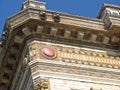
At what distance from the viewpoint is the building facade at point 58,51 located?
15312 mm

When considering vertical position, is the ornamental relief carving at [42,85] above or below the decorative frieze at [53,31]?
below

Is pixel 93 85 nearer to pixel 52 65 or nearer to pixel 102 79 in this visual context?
pixel 102 79

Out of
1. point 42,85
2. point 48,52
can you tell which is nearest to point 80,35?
point 48,52

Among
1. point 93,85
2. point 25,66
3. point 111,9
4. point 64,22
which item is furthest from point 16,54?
point 111,9

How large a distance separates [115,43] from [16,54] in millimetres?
3991

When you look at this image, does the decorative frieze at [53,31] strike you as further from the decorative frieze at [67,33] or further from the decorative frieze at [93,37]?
the decorative frieze at [93,37]

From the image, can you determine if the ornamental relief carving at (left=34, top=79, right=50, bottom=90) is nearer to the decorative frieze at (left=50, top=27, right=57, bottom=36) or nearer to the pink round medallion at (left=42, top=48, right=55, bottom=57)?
the pink round medallion at (left=42, top=48, right=55, bottom=57)

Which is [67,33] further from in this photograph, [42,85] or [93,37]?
[42,85]

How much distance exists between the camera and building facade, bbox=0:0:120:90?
15.3 metres

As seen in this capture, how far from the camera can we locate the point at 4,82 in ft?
58.7

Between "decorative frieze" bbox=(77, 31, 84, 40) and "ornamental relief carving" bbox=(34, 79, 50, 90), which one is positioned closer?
"ornamental relief carving" bbox=(34, 79, 50, 90)

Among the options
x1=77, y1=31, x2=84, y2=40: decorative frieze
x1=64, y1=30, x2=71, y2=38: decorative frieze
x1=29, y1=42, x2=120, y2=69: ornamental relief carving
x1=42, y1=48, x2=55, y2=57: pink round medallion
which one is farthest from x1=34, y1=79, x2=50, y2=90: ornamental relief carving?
x1=77, y1=31, x2=84, y2=40: decorative frieze

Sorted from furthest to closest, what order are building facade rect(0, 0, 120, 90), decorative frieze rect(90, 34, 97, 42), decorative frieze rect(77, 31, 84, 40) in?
decorative frieze rect(90, 34, 97, 42)
decorative frieze rect(77, 31, 84, 40)
building facade rect(0, 0, 120, 90)

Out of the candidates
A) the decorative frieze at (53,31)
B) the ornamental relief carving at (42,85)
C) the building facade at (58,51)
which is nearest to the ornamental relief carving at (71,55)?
the building facade at (58,51)
